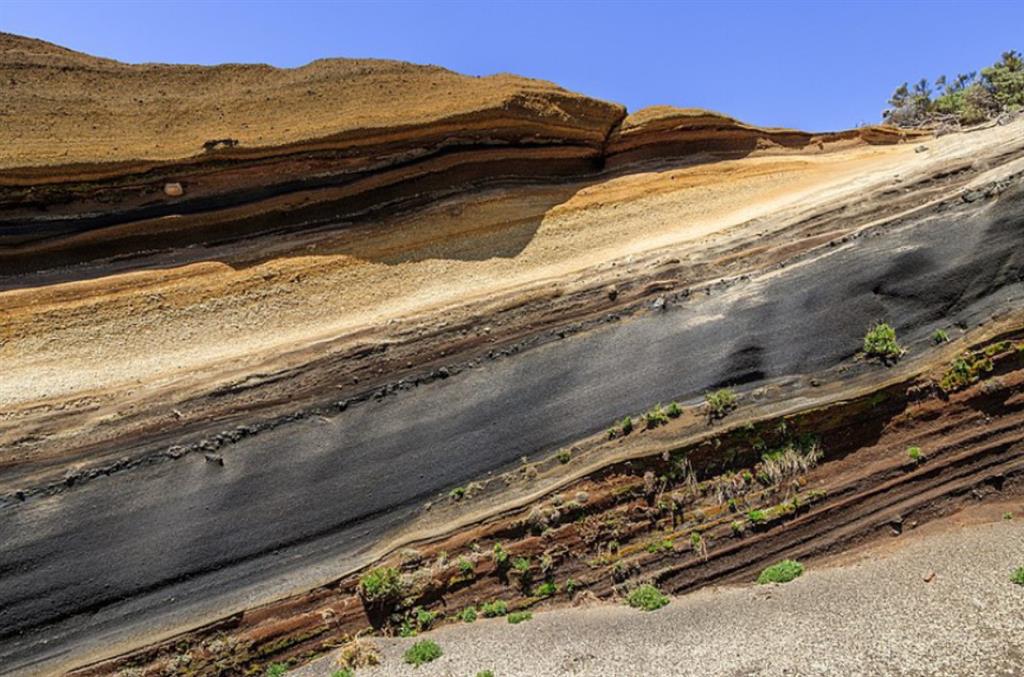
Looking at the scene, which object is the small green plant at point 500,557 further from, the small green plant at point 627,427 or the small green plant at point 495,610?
the small green plant at point 627,427

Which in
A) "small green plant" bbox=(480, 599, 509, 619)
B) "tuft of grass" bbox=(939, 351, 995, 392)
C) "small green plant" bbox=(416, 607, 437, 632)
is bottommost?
"small green plant" bbox=(480, 599, 509, 619)

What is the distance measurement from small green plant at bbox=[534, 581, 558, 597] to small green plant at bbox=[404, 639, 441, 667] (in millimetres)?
1954

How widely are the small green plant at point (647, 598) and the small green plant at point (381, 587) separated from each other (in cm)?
398

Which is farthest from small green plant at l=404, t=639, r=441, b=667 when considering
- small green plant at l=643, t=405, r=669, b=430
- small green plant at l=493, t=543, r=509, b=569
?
small green plant at l=643, t=405, r=669, b=430

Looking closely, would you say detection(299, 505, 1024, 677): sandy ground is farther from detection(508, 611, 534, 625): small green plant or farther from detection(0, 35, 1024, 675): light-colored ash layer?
detection(0, 35, 1024, 675): light-colored ash layer

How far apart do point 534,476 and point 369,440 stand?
3171 mm

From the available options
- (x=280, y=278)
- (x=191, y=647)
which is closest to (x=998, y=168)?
(x=280, y=278)

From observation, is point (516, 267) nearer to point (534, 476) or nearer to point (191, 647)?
point (534, 476)

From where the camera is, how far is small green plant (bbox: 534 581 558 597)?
11211 millimetres

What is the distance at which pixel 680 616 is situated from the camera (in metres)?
10.2

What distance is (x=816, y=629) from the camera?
8914 millimetres

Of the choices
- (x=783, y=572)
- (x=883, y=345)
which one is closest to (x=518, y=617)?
(x=783, y=572)

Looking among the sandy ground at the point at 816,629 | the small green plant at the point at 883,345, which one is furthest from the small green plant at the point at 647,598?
the small green plant at the point at 883,345

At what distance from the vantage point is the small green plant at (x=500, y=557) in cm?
1127
